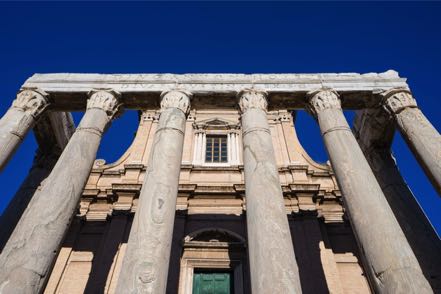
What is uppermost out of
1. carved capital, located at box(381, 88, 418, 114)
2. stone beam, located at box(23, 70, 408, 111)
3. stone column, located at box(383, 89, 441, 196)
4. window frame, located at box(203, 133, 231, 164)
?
window frame, located at box(203, 133, 231, 164)

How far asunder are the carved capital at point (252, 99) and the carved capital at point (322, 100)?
1504 millimetres

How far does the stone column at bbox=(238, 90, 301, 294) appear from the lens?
5.84 m

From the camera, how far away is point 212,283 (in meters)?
11.7

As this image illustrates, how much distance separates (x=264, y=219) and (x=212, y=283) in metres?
5.98

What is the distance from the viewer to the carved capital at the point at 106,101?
1021cm

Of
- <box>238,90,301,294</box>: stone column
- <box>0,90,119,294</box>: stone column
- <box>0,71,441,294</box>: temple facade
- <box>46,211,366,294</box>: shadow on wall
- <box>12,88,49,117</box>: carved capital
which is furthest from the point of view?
<box>46,211,366,294</box>: shadow on wall

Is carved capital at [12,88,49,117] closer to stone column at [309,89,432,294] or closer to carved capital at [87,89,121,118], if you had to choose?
carved capital at [87,89,121,118]

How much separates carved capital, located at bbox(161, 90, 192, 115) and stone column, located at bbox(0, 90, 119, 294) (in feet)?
7.04

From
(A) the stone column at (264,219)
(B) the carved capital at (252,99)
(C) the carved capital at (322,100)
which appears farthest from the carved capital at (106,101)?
(C) the carved capital at (322,100)

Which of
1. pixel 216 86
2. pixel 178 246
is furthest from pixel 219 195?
pixel 216 86

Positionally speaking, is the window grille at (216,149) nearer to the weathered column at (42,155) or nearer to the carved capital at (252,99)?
the carved capital at (252,99)

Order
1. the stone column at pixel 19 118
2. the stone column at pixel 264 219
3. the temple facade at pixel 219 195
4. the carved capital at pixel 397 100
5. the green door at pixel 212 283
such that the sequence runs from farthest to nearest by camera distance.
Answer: the green door at pixel 212 283
the carved capital at pixel 397 100
the stone column at pixel 19 118
the temple facade at pixel 219 195
the stone column at pixel 264 219

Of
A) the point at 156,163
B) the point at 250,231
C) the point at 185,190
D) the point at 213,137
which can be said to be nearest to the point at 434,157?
the point at 250,231

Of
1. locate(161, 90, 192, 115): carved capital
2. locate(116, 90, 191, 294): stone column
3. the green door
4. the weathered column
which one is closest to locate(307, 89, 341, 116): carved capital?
locate(161, 90, 192, 115): carved capital
